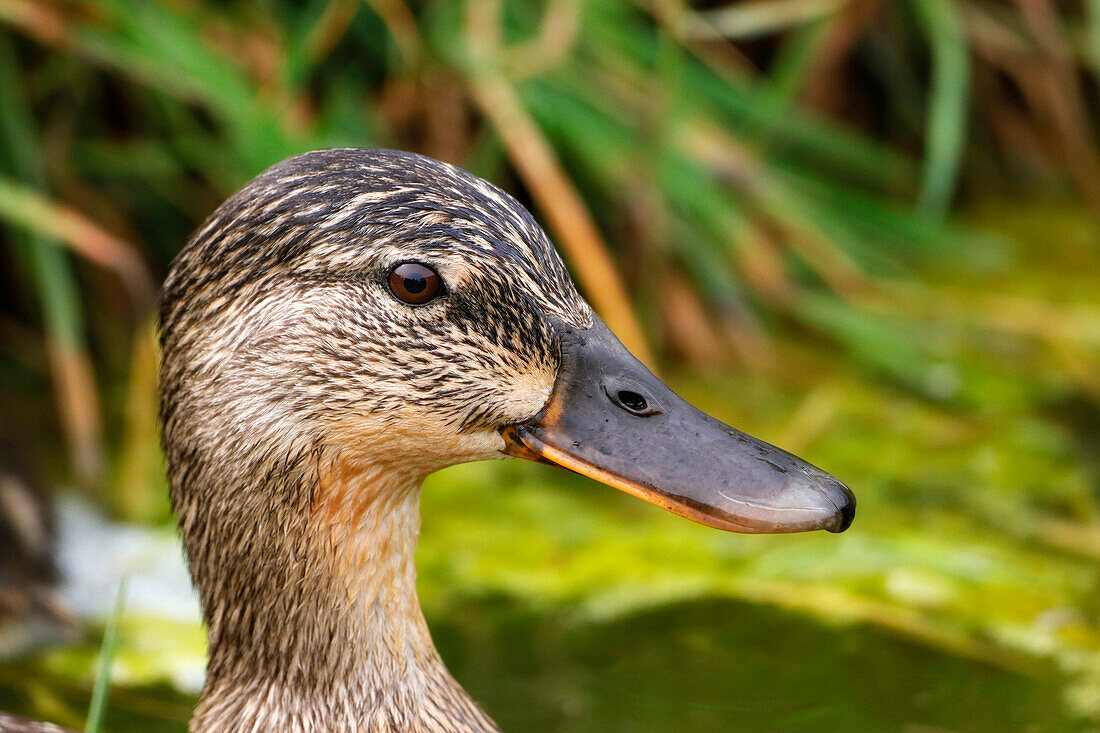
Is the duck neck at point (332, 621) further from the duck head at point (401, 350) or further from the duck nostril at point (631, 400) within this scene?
the duck nostril at point (631, 400)

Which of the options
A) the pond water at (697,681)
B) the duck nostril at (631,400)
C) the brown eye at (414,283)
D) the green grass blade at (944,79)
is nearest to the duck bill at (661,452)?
the duck nostril at (631,400)

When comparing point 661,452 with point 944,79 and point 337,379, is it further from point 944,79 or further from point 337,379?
point 944,79

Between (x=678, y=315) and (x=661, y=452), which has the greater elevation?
(x=678, y=315)

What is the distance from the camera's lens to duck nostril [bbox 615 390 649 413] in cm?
139

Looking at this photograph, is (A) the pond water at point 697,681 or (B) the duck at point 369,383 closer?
(B) the duck at point 369,383

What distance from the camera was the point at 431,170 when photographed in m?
1.46

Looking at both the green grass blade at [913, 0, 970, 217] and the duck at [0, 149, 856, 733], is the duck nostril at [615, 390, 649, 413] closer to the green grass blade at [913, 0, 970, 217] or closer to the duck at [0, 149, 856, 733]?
the duck at [0, 149, 856, 733]

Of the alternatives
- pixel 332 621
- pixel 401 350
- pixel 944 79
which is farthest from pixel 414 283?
pixel 944 79

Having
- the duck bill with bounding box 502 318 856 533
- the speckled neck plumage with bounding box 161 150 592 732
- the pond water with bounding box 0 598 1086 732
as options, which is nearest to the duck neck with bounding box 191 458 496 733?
the speckled neck plumage with bounding box 161 150 592 732

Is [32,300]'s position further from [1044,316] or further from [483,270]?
[1044,316]

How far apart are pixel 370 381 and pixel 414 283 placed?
11cm

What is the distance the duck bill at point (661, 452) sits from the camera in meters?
1.32

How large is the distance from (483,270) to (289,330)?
207 mm

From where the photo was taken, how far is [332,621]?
146 centimetres
